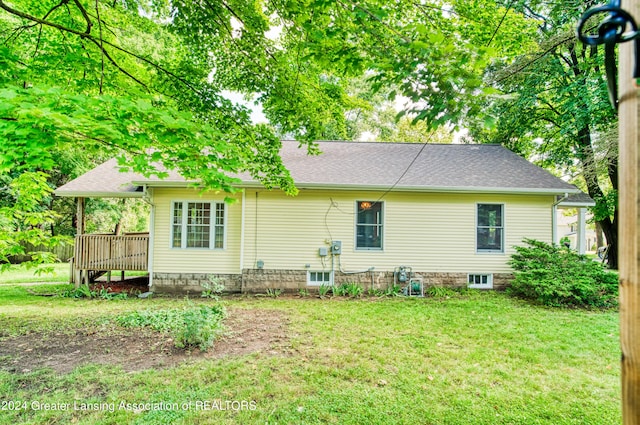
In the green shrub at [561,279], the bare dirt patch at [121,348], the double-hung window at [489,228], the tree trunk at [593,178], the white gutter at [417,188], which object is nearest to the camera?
the bare dirt patch at [121,348]

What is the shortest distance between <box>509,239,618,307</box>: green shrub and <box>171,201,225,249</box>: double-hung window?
26.4 feet

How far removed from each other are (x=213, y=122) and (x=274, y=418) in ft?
13.7

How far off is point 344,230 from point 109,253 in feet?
21.7

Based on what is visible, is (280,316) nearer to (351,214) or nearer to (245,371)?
(245,371)

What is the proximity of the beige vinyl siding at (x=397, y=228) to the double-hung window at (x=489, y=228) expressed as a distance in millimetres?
169

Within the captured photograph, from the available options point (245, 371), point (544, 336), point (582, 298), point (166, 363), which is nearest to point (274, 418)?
point (245, 371)

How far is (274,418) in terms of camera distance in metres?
2.82

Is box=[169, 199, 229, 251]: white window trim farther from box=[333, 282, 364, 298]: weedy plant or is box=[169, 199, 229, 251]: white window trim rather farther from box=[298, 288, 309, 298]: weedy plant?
box=[333, 282, 364, 298]: weedy plant

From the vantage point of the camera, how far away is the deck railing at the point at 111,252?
8352mm

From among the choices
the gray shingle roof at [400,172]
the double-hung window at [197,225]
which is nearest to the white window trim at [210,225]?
the double-hung window at [197,225]

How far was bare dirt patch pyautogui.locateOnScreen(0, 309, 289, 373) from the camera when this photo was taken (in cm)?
400

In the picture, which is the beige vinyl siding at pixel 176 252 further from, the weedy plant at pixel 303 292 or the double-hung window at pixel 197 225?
the weedy plant at pixel 303 292

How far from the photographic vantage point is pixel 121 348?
449 centimetres

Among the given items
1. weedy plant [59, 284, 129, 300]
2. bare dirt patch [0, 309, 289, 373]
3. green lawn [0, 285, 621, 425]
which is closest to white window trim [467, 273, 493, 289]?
green lawn [0, 285, 621, 425]
